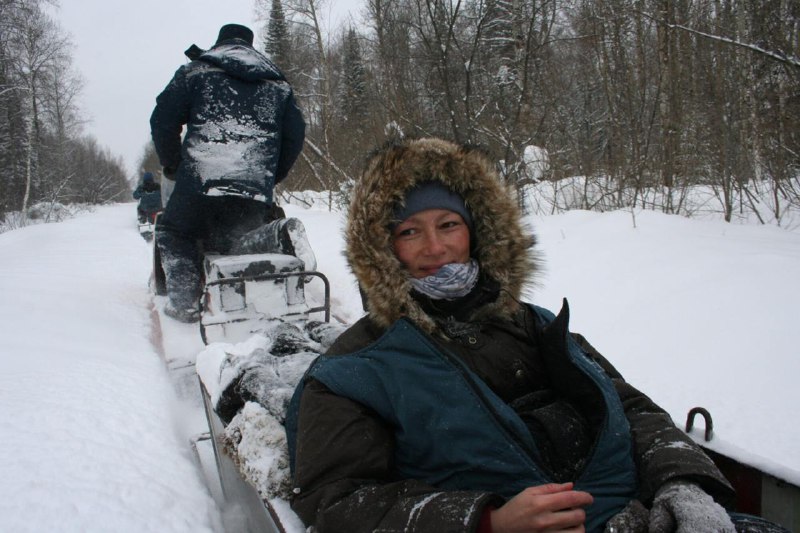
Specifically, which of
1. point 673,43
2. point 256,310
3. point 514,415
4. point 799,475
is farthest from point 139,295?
point 673,43

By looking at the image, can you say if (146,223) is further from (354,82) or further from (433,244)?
(433,244)

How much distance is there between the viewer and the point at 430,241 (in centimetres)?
168

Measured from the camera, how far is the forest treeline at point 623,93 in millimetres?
5250

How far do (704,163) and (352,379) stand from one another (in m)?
6.39

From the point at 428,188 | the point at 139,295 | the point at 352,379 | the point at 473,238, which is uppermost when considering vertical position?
the point at 428,188

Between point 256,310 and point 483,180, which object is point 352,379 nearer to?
point 483,180

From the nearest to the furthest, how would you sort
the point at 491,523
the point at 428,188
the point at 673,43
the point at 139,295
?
1. the point at 491,523
2. the point at 428,188
3. the point at 139,295
4. the point at 673,43

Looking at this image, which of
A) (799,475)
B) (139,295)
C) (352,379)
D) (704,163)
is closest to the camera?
(799,475)

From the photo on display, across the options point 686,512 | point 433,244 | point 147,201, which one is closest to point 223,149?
point 433,244

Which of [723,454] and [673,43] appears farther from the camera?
[673,43]

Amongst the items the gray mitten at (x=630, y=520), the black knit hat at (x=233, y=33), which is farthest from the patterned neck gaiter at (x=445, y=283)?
the black knit hat at (x=233, y=33)

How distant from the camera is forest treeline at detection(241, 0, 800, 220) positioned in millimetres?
5250

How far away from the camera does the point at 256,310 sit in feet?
11.2

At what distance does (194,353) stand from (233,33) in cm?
220
